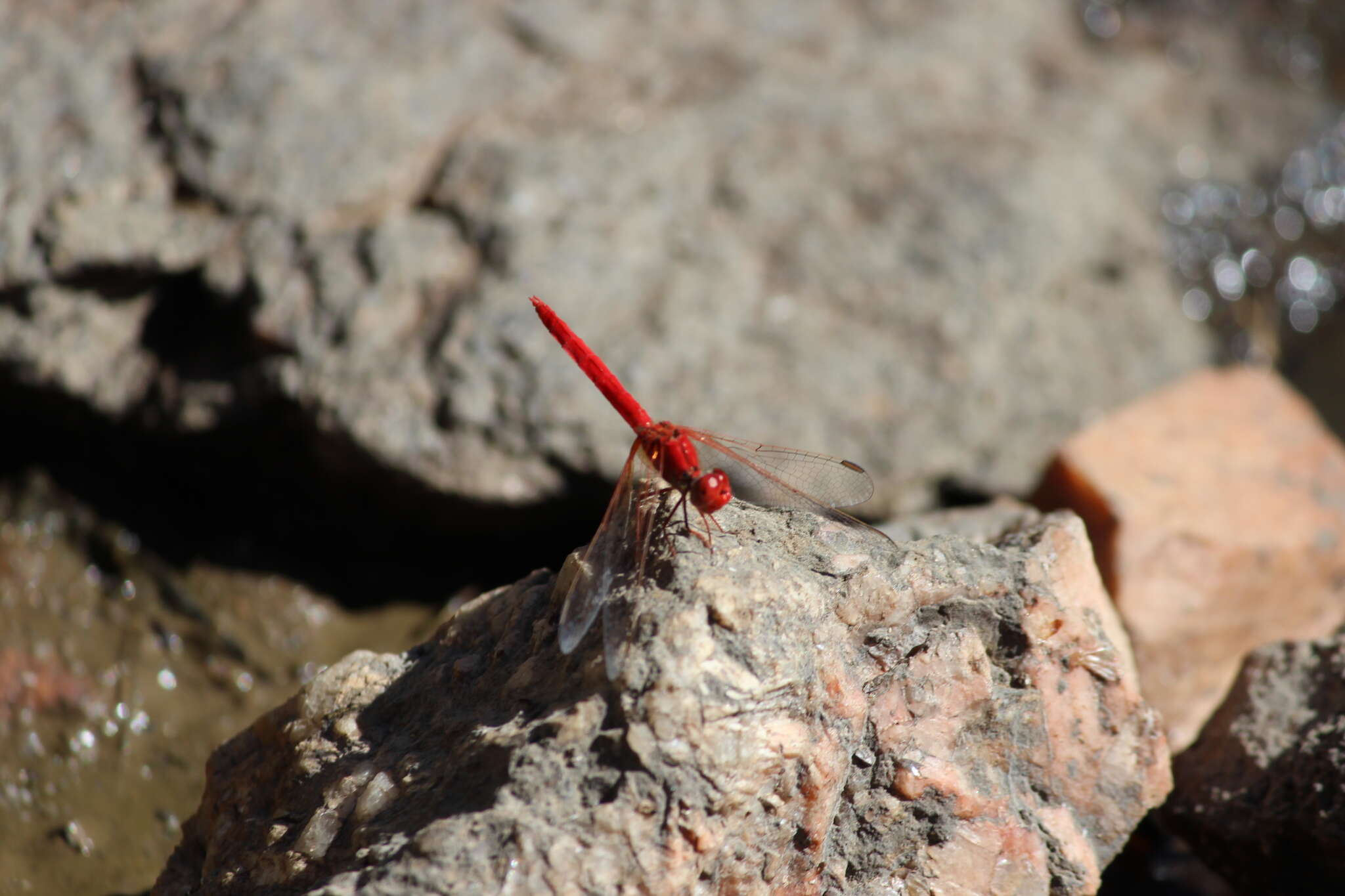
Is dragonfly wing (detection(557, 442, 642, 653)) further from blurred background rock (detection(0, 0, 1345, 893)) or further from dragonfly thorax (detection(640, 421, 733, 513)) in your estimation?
blurred background rock (detection(0, 0, 1345, 893))

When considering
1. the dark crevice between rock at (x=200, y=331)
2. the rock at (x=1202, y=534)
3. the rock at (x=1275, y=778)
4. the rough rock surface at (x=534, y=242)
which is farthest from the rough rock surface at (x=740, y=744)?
the dark crevice between rock at (x=200, y=331)

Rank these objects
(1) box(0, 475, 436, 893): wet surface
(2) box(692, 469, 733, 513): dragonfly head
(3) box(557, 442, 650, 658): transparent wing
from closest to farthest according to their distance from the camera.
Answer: (3) box(557, 442, 650, 658): transparent wing, (2) box(692, 469, 733, 513): dragonfly head, (1) box(0, 475, 436, 893): wet surface

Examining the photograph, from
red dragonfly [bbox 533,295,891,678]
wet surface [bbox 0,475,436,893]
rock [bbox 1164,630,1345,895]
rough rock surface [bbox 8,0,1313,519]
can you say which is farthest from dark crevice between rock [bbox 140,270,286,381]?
rock [bbox 1164,630,1345,895]

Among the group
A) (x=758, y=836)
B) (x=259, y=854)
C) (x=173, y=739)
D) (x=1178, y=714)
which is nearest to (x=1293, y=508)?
(x=1178, y=714)

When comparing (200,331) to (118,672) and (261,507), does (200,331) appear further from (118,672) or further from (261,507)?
(118,672)

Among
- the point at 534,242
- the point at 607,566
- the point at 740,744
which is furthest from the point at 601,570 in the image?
the point at 534,242

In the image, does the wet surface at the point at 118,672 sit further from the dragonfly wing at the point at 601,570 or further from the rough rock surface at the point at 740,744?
the dragonfly wing at the point at 601,570

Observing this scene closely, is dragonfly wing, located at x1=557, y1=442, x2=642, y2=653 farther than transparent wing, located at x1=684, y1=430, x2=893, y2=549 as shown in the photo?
No

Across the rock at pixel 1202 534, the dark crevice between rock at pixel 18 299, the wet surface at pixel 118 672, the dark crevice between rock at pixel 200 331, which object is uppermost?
the dark crevice between rock at pixel 18 299
